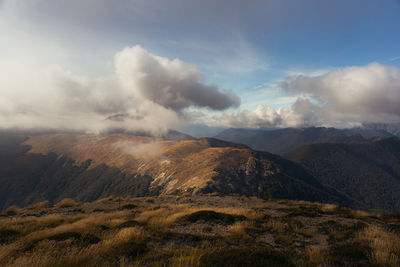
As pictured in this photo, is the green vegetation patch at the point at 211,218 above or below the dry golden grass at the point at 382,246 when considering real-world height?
below

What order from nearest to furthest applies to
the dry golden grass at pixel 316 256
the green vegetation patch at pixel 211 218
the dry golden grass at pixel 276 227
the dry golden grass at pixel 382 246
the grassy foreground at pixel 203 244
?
1. the grassy foreground at pixel 203 244
2. the dry golden grass at pixel 382 246
3. the dry golden grass at pixel 316 256
4. the dry golden grass at pixel 276 227
5. the green vegetation patch at pixel 211 218

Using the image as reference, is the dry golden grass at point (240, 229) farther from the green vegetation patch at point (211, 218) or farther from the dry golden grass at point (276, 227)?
the green vegetation patch at point (211, 218)

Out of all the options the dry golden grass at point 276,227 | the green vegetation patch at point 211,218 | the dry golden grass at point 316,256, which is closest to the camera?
the dry golden grass at point 316,256

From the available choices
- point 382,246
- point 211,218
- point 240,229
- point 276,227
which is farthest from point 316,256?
point 211,218

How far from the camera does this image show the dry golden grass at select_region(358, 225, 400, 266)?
7.28m

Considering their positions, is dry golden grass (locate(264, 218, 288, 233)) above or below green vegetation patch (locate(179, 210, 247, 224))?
above

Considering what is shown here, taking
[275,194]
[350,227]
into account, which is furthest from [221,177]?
[350,227]

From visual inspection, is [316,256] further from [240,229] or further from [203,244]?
[203,244]

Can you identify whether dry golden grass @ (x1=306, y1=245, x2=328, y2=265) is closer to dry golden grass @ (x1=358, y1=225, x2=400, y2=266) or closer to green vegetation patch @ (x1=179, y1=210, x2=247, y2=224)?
dry golden grass @ (x1=358, y1=225, x2=400, y2=266)

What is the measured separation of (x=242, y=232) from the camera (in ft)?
36.5

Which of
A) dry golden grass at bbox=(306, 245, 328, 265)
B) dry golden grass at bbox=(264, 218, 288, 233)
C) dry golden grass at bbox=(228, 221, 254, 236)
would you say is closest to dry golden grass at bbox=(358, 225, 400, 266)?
dry golden grass at bbox=(306, 245, 328, 265)

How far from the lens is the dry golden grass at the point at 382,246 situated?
286 inches

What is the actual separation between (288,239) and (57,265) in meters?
10.2

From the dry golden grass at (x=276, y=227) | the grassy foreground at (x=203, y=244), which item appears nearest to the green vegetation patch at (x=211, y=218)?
the grassy foreground at (x=203, y=244)
